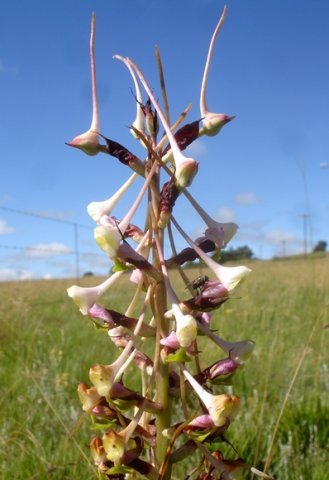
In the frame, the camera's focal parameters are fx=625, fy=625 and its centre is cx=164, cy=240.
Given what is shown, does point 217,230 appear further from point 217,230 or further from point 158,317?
point 158,317

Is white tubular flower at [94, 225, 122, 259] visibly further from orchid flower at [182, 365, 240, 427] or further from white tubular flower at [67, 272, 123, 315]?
orchid flower at [182, 365, 240, 427]

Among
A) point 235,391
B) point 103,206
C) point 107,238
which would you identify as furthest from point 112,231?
point 235,391

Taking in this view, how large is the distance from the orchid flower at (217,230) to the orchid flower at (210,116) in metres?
0.17

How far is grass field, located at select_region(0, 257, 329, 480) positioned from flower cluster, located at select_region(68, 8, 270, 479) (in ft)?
0.47

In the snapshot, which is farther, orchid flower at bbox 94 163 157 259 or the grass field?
the grass field

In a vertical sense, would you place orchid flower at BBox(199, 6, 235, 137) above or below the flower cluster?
above

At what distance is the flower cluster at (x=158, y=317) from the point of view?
4.33 ft

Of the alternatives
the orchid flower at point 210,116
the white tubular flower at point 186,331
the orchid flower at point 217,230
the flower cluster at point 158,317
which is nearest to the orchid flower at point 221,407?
the flower cluster at point 158,317

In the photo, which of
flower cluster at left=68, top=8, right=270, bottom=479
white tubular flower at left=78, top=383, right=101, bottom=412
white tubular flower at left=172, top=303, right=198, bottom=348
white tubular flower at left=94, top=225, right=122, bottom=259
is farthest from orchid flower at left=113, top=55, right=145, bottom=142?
white tubular flower at left=78, top=383, right=101, bottom=412

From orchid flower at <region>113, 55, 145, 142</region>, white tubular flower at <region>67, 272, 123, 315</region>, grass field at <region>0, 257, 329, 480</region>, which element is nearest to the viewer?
white tubular flower at <region>67, 272, 123, 315</region>

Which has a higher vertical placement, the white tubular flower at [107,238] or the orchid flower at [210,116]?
the orchid flower at [210,116]

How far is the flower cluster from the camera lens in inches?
52.0

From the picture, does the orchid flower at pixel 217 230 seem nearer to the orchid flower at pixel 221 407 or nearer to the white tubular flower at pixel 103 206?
the white tubular flower at pixel 103 206

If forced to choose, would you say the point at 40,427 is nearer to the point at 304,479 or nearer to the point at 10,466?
the point at 10,466
